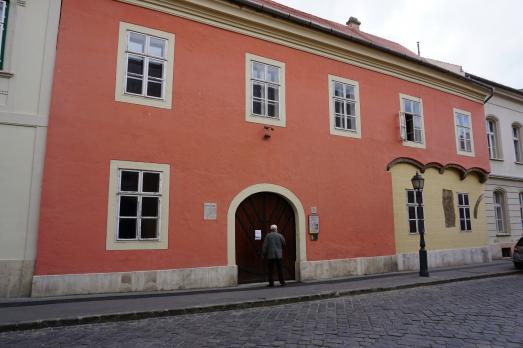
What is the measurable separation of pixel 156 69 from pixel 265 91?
10.9 ft

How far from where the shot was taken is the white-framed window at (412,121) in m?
15.5

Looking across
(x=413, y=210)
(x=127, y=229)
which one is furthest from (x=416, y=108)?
(x=127, y=229)

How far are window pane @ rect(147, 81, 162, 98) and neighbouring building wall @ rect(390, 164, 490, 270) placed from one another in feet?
28.7

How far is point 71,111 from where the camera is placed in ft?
31.4

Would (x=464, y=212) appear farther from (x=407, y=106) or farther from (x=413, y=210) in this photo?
(x=407, y=106)

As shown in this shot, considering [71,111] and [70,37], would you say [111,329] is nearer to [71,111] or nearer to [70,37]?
[71,111]

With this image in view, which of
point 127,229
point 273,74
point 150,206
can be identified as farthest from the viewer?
point 273,74

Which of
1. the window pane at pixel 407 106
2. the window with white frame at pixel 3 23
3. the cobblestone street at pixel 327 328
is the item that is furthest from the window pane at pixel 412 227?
the window with white frame at pixel 3 23

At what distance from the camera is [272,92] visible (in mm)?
12508

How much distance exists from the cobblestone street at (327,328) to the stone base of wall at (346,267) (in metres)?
3.17

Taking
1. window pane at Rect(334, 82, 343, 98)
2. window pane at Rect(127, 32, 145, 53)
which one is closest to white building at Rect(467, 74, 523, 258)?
window pane at Rect(334, 82, 343, 98)

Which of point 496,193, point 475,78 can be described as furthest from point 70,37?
point 496,193

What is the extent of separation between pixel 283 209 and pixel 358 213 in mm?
2854

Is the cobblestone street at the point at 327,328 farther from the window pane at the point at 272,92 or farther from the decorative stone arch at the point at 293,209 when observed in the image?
the window pane at the point at 272,92
